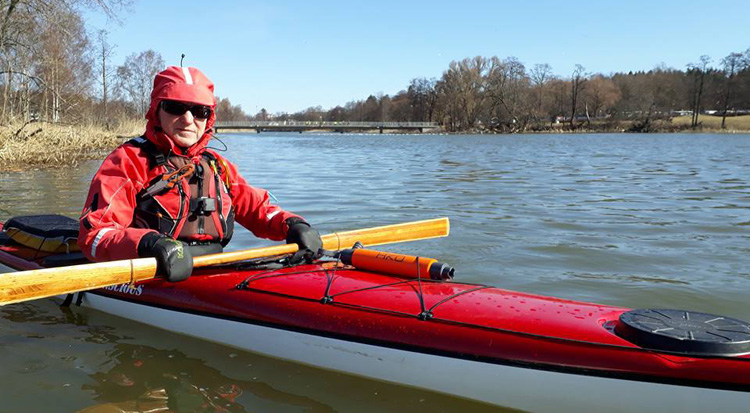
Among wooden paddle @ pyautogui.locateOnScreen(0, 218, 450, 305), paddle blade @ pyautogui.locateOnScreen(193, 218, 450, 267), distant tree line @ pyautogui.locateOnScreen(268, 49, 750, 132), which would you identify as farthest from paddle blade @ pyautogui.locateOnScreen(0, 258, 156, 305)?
distant tree line @ pyautogui.locateOnScreen(268, 49, 750, 132)

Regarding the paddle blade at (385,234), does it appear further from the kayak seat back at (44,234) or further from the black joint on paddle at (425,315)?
the kayak seat back at (44,234)

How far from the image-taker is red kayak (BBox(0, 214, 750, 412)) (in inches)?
92.0

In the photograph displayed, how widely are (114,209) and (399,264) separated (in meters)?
1.70

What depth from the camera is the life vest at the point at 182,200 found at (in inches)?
143

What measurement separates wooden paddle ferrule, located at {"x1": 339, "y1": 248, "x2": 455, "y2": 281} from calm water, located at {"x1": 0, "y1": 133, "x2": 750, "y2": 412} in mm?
647

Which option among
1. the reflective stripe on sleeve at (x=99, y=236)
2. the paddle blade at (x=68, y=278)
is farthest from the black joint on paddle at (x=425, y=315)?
the reflective stripe on sleeve at (x=99, y=236)

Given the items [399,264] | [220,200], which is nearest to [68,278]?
[220,200]

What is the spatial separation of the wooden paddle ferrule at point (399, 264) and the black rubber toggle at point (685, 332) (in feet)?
3.39

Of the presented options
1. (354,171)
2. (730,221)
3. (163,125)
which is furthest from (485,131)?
(163,125)

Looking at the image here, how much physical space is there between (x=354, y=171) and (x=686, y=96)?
7557 centimetres

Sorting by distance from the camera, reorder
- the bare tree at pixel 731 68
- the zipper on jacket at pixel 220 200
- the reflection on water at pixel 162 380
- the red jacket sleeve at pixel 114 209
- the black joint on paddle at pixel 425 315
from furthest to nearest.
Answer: the bare tree at pixel 731 68
the zipper on jacket at pixel 220 200
the red jacket sleeve at pixel 114 209
the reflection on water at pixel 162 380
the black joint on paddle at pixel 425 315

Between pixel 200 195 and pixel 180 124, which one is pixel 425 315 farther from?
pixel 180 124

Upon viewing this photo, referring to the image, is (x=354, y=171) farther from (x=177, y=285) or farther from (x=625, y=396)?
(x=625, y=396)

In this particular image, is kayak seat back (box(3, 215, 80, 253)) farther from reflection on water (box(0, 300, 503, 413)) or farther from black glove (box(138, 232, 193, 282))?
black glove (box(138, 232, 193, 282))
